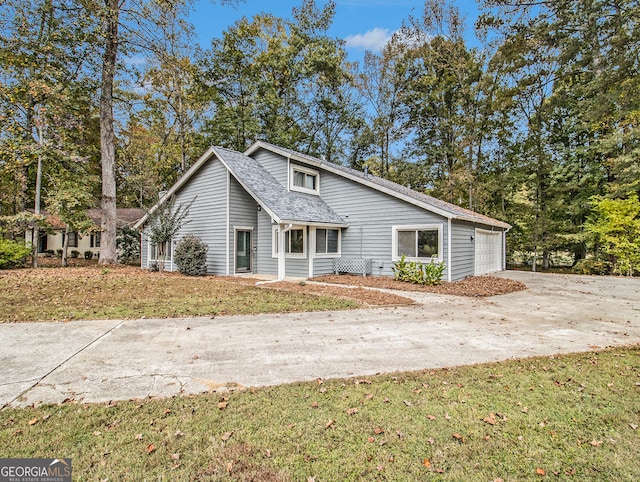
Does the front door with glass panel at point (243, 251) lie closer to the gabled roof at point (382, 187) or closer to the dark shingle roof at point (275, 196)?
the dark shingle roof at point (275, 196)

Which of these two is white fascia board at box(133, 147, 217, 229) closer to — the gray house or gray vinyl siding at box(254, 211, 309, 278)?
the gray house

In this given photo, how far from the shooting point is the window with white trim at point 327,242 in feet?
48.5

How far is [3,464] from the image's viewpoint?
2602 millimetres

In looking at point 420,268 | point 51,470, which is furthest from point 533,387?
point 420,268

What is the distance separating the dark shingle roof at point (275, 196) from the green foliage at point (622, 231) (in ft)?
43.9

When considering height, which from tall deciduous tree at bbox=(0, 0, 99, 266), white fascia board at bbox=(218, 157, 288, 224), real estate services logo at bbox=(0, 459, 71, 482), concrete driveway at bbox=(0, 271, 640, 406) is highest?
tall deciduous tree at bbox=(0, 0, 99, 266)

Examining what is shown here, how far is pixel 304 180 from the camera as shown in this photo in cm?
1645

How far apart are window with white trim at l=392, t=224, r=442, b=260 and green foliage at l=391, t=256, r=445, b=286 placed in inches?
14.9

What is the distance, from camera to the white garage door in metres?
16.5

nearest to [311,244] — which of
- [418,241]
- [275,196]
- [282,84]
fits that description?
[275,196]

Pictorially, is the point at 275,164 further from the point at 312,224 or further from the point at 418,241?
the point at 418,241

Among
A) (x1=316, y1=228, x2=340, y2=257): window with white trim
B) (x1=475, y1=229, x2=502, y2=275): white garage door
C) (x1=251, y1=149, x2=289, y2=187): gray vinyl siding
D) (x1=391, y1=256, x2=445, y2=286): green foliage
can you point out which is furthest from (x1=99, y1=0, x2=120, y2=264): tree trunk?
(x1=475, y1=229, x2=502, y2=275): white garage door

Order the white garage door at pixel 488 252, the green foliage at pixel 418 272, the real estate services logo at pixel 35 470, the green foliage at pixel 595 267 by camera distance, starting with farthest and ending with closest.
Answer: the green foliage at pixel 595 267 < the white garage door at pixel 488 252 < the green foliage at pixel 418 272 < the real estate services logo at pixel 35 470

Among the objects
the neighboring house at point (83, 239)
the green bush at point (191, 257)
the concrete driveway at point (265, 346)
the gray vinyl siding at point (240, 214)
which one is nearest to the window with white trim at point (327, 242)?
the gray vinyl siding at point (240, 214)
